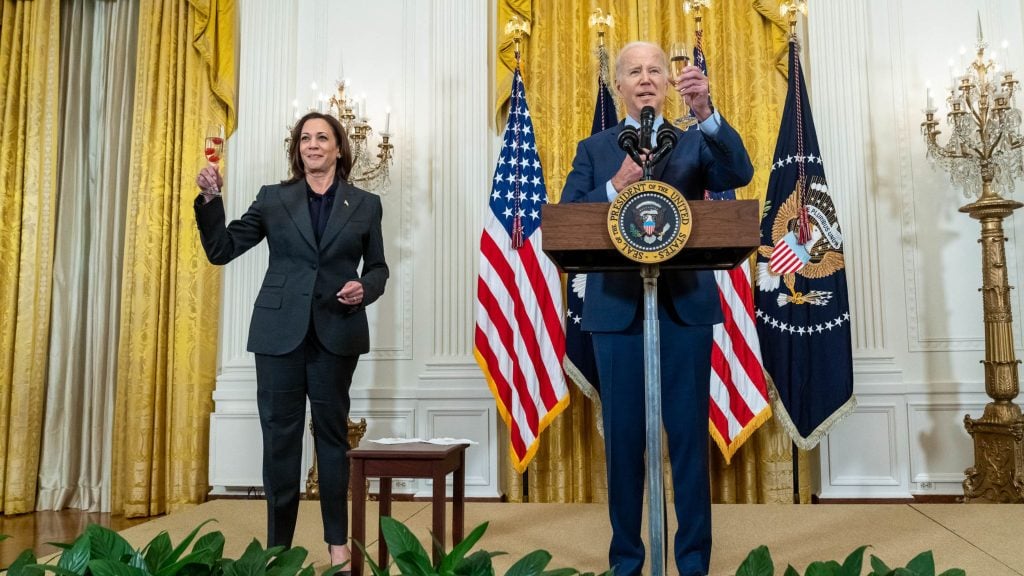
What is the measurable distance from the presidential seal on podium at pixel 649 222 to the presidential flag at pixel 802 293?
2.40m

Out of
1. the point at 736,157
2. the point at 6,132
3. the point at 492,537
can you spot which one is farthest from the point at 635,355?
the point at 6,132

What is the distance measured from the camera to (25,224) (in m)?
4.67

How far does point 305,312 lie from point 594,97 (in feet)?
8.32

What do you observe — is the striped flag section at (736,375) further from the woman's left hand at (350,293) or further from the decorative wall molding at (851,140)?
the woman's left hand at (350,293)

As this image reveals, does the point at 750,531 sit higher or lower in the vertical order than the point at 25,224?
lower

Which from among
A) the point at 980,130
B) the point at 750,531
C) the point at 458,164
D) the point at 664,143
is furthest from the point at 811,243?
the point at 664,143

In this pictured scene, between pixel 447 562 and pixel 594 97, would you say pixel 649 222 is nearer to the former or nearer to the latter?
pixel 447 562

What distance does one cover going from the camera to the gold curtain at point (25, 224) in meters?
4.54

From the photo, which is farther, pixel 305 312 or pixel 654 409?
pixel 305 312

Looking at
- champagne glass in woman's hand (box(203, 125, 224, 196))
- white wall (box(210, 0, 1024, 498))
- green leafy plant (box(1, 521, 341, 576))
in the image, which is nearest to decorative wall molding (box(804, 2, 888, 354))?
white wall (box(210, 0, 1024, 498))

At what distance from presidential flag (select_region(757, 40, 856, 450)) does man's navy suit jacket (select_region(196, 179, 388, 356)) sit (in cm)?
217

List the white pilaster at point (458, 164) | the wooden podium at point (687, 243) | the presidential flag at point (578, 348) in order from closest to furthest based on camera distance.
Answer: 1. the wooden podium at point (687, 243)
2. the presidential flag at point (578, 348)
3. the white pilaster at point (458, 164)

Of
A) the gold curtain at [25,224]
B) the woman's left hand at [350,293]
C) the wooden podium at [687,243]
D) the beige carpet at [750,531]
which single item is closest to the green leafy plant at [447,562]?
the wooden podium at [687,243]

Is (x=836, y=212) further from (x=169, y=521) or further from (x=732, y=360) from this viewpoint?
(x=169, y=521)
